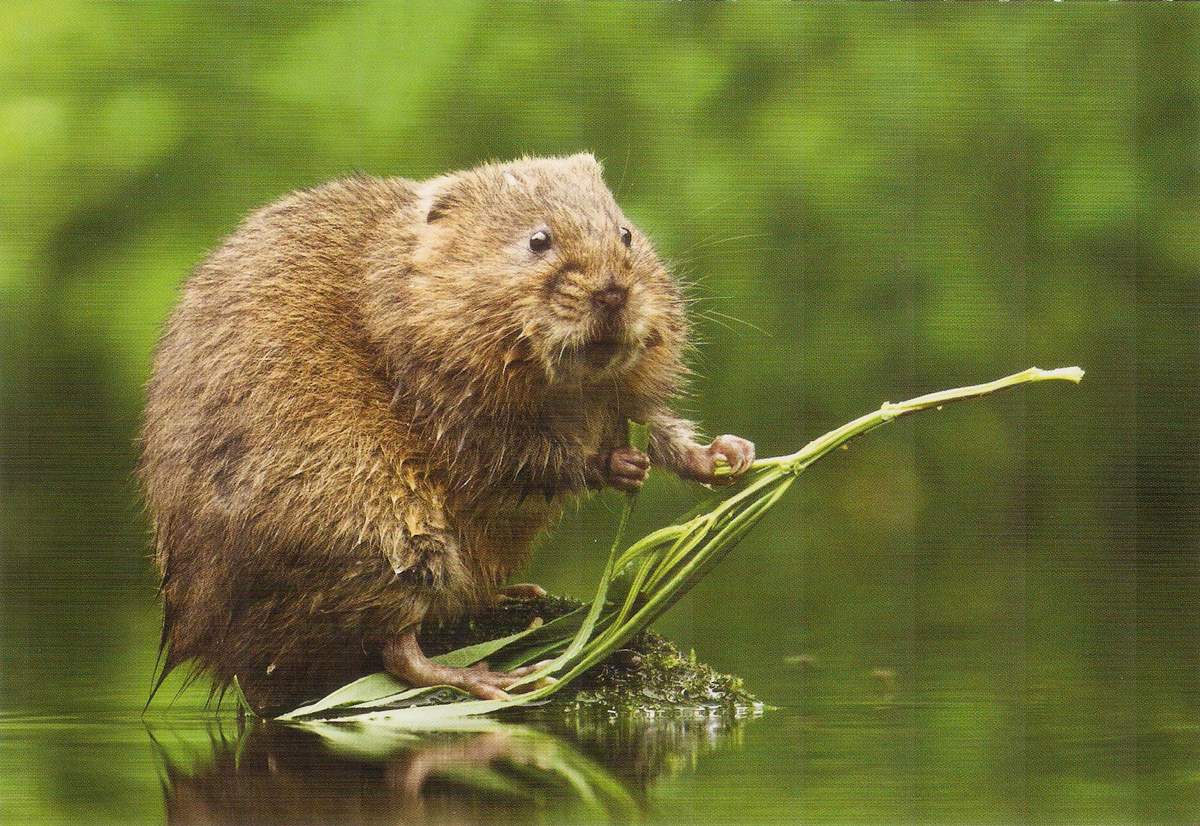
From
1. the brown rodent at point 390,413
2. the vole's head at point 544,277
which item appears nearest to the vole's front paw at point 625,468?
the brown rodent at point 390,413

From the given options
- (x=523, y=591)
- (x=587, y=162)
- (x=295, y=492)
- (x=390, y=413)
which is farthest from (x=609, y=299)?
(x=523, y=591)

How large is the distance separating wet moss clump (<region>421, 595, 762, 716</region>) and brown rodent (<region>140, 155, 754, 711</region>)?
0.17 metres

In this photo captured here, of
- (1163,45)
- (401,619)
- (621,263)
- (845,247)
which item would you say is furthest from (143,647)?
(1163,45)

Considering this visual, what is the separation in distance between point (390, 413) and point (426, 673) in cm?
75

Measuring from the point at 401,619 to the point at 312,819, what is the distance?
81 centimetres

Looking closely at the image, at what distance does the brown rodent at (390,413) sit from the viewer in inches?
144

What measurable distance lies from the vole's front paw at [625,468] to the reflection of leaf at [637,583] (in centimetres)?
5

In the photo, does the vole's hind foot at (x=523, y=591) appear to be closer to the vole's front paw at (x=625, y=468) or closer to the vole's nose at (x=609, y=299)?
the vole's front paw at (x=625, y=468)

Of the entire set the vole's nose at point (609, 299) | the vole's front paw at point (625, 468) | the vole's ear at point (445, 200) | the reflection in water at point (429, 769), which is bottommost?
the reflection in water at point (429, 769)

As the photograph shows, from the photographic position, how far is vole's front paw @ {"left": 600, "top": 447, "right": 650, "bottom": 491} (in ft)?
12.7

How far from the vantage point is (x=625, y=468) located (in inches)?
152

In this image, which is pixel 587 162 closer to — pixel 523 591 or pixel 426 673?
pixel 523 591

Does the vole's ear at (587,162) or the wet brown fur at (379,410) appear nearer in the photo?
the wet brown fur at (379,410)

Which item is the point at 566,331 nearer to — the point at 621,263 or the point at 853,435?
the point at 621,263
